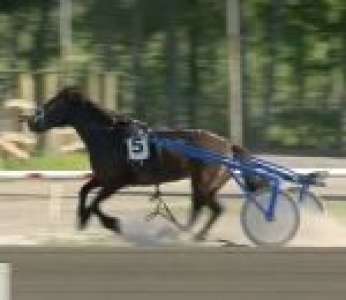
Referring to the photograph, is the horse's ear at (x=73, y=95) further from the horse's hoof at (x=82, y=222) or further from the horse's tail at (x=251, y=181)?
the horse's tail at (x=251, y=181)

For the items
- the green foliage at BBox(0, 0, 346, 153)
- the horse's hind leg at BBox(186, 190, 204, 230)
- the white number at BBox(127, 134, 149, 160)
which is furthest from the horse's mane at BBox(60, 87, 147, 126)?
the green foliage at BBox(0, 0, 346, 153)

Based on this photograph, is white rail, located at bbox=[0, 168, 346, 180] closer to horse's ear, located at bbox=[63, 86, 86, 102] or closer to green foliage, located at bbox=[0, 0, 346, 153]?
green foliage, located at bbox=[0, 0, 346, 153]

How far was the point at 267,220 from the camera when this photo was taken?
448 inches

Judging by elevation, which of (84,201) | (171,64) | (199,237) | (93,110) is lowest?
(199,237)

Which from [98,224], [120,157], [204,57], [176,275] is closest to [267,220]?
[120,157]

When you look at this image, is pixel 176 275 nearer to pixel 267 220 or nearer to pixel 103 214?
pixel 267 220

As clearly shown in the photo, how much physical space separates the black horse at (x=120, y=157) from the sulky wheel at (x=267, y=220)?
308 mm

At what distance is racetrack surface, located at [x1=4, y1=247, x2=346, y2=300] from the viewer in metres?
5.50

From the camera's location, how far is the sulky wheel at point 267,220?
37.1 ft

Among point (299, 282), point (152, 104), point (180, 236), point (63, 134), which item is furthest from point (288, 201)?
point (152, 104)

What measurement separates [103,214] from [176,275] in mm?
6094

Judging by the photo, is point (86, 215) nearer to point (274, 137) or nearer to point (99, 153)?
point (99, 153)

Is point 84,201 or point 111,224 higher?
point 84,201

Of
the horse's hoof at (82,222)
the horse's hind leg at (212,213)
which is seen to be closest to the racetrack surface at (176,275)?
the horse's hind leg at (212,213)
